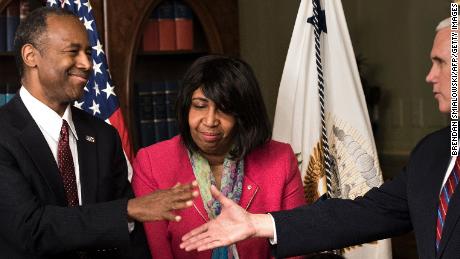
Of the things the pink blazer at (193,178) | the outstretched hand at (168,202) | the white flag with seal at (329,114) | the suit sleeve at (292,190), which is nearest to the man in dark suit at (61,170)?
the outstretched hand at (168,202)

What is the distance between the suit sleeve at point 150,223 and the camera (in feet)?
9.34

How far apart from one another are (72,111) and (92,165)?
0.24 metres

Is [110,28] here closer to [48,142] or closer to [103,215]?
[48,142]

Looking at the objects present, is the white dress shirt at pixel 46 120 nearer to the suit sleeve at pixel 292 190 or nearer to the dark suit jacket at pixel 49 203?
the dark suit jacket at pixel 49 203

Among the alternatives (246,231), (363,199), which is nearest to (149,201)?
(246,231)

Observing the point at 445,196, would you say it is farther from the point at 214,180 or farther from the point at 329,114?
the point at 329,114

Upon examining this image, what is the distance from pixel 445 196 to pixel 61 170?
1206 mm

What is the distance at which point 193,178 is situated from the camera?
116 inches

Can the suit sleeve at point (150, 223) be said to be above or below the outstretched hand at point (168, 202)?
below

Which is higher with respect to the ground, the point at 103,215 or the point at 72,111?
the point at 72,111

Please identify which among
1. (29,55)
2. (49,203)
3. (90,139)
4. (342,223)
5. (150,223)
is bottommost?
(150,223)

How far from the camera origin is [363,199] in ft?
8.20

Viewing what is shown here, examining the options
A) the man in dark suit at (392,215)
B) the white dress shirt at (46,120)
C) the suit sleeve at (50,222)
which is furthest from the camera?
the white dress shirt at (46,120)

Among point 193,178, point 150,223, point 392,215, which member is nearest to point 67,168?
point 150,223
